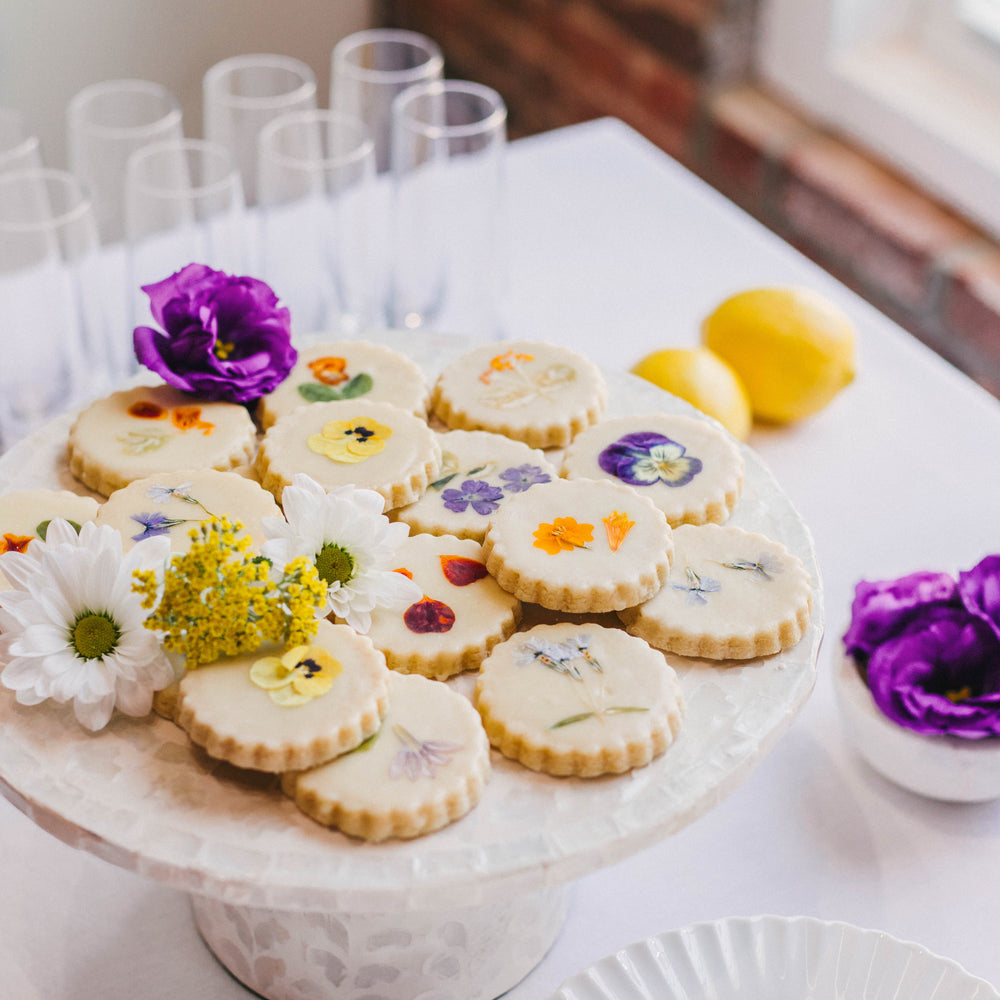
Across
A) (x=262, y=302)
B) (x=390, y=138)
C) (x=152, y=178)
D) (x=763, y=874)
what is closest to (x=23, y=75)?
(x=390, y=138)

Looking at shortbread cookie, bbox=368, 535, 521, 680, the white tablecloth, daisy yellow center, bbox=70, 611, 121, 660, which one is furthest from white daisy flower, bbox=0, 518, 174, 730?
the white tablecloth

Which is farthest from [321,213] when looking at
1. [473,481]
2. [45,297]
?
[473,481]

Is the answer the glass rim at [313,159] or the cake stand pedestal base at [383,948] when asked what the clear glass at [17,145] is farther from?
the cake stand pedestal base at [383,948]

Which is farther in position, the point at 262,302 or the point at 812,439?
the point at 812,439

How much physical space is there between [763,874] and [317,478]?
0.39 meters

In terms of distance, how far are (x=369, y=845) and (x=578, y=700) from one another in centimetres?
13

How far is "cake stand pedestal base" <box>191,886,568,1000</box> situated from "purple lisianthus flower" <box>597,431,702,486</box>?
25cm

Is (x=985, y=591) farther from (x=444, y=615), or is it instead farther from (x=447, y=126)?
(x=447, y=126)

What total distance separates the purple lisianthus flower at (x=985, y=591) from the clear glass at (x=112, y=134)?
0.79 metres

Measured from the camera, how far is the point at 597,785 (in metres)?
0.56

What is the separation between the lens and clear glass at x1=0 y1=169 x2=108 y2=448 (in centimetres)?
96

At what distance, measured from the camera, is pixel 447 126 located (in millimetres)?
1149

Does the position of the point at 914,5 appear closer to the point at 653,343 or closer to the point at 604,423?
the point at 653,343

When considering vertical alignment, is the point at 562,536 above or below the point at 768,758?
above
